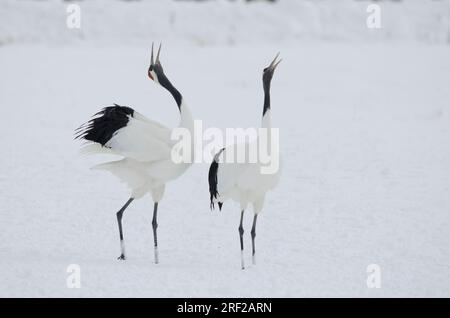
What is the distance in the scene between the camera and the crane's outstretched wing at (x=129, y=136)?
5.95 meters

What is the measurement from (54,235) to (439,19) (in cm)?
1521

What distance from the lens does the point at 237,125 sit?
444 inches

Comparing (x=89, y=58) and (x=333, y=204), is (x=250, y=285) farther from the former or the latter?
(x=89, y=58)

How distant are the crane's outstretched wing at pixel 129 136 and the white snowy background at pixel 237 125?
37.3 inches

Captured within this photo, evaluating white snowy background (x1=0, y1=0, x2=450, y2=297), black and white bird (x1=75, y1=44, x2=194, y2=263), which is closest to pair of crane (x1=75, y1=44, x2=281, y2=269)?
black and white bird (x1=75, y1=44, x2=194, y2=263)

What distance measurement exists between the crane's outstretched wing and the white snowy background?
95cm

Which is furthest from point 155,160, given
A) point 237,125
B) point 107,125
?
point 237,125

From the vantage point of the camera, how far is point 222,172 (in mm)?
6105

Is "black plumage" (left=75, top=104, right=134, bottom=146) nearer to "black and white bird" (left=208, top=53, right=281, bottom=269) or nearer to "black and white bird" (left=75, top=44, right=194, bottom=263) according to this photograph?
"black and white bird" (left=75, top=44, right=194, bottom=263)

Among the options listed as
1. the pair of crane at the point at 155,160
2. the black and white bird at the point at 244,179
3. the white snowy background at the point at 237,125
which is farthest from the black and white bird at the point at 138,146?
the white snowy background at the point at 237,125

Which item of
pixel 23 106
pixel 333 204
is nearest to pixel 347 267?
pixel 333 204

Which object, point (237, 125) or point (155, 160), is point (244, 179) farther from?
point (237, 125)

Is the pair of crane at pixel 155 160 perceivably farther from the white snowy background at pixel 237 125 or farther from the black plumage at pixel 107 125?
the white snowy background at pixel 237 125

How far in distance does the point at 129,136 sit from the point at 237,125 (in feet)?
17.5
